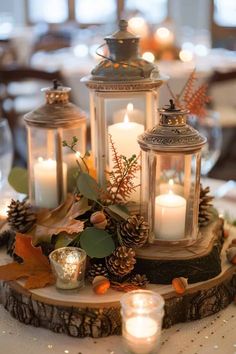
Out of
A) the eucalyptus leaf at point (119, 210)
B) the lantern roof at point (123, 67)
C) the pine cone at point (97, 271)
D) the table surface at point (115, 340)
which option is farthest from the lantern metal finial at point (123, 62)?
the table surface at point (115, 340)

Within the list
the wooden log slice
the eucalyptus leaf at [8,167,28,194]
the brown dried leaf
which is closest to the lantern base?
the wooden log slice

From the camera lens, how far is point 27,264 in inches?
37.7

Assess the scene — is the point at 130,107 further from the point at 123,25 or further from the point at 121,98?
the point at 123,25

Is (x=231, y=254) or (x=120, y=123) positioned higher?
(x=120, y=123)

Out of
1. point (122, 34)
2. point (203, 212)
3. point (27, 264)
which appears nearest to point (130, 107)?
point (122, 34)

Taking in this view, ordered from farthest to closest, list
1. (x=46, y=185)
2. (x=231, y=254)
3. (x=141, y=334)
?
(x=46, y=185)
(x=231, y=254)
(x=141, y=334)

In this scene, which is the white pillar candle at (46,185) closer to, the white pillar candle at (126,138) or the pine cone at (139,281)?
the white pillar candle at (126,138)

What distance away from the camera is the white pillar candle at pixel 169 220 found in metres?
0.97

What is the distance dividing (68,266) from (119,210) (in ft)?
0.44

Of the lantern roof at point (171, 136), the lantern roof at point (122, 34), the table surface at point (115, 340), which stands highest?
the lantern roof at point (122, 34)

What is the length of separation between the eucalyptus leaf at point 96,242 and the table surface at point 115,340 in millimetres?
131

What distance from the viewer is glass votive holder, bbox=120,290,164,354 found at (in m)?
0.79

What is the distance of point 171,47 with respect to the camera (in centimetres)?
326

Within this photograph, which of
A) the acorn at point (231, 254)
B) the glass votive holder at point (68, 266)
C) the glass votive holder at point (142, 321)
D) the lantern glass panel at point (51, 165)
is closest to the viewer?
the glass votive holder at point (142, 321)
